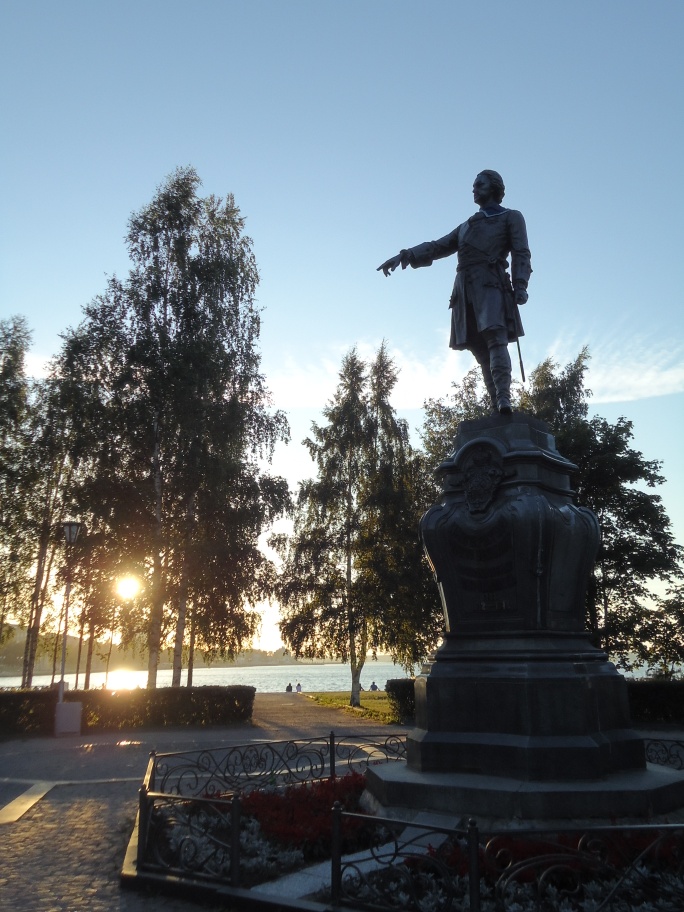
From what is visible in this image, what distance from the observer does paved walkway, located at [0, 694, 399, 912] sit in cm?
544

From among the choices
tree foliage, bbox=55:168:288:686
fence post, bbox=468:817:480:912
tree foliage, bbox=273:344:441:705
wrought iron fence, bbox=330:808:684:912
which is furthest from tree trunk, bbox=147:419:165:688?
fence post, bbox=468:817:480:912

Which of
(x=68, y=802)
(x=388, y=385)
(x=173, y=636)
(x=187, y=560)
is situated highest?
(x=388, y=385)

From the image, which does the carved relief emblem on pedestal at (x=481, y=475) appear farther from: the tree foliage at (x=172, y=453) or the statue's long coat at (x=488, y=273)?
the tree foliage at (x=172, y=453)

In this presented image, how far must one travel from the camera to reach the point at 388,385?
1212 inches

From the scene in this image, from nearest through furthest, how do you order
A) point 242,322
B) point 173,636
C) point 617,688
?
point 617,688 → point 173,636 → point 242,322

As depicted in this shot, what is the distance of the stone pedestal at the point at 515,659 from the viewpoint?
239 inches

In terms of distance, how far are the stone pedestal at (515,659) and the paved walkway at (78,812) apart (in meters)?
2.46

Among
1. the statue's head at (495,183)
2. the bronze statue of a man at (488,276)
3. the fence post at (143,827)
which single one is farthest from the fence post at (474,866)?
the statue's head at (495,183)

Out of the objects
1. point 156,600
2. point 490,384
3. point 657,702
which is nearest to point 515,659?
point 490,384

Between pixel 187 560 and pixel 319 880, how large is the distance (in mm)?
18134

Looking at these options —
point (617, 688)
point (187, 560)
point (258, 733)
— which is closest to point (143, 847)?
point (617, 688)

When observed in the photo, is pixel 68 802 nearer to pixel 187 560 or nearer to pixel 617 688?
pixel 617 688

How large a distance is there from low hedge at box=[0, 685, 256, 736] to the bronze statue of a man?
51.9ft

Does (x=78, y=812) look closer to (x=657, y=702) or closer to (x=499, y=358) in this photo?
(x=499, y=358)
